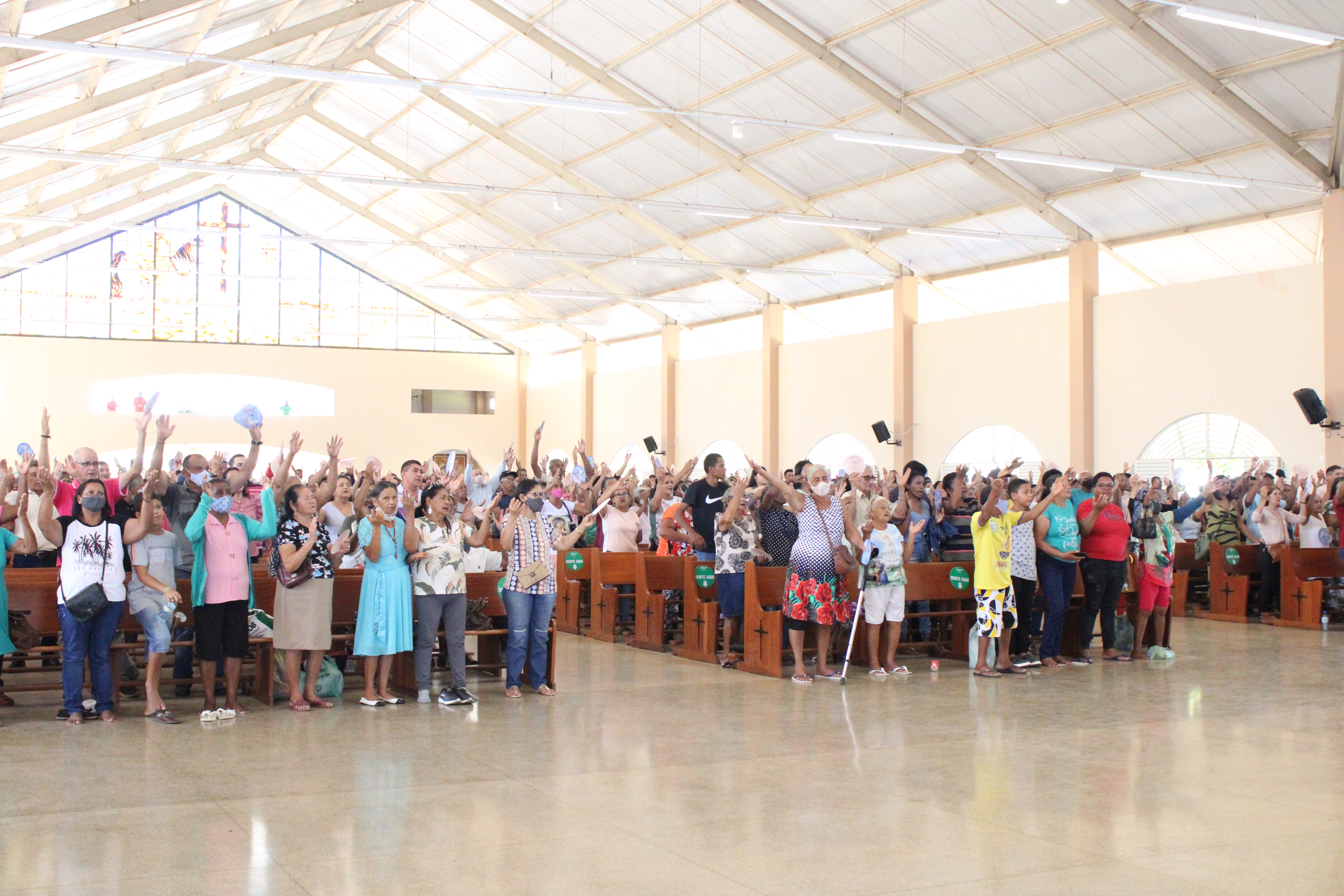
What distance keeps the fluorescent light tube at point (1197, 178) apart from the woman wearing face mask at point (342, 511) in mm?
9768

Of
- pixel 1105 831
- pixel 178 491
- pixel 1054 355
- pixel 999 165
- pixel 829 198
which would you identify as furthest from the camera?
pixel 829 198

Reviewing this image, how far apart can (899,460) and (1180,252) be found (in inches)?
214

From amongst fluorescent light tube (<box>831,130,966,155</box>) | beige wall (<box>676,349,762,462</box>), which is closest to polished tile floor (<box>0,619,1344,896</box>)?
fluorescent light tube (<box>831,130,966,155</box>)

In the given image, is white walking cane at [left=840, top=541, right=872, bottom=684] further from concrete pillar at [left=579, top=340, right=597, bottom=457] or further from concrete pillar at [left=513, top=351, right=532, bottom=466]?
concrete pillar at [left=513, top=351, right=532, bottom=466]

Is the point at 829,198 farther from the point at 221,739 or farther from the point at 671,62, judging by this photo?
the point at 221,739

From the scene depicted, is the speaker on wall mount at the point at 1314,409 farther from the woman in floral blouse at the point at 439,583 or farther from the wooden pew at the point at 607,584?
the woman in floral blouse at the point at 439,583

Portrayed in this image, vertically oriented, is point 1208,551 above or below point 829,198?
below

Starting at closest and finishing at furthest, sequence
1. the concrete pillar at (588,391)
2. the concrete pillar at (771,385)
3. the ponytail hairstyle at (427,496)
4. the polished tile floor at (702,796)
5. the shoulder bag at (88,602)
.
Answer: the polished tile floor at (702,796), the shoulder bag at (88,602), the ponytail hairstyle at (427,496), the concrete pillar at (771,385), the concrete pillar at (588,391)

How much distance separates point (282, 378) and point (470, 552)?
74.6 ft

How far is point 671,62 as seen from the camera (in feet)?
54.0

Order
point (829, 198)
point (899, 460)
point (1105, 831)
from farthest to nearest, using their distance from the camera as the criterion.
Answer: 1. point (899, 460)
2. point (829, 198)
3. point (1105, 831)

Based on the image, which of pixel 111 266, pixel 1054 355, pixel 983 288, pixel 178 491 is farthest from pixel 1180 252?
pixel 111 266

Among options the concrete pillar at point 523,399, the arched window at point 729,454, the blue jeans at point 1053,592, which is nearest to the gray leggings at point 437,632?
the blue jeans at point 1053,592

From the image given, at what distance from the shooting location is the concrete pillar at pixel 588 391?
29.6 meters
